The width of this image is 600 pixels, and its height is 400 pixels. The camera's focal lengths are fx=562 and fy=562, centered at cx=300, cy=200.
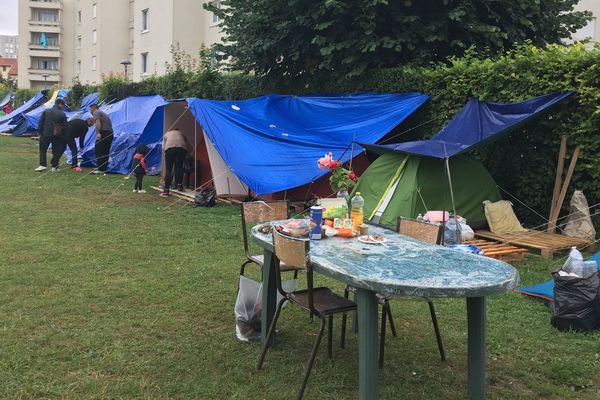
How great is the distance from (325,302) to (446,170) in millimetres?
4261

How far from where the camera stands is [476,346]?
3.03 m

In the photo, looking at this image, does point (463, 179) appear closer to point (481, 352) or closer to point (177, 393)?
point (481, 352)

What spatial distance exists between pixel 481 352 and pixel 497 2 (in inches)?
335

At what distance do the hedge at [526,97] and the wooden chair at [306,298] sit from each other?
474cm

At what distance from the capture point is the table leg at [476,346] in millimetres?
2988

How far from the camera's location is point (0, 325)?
395 centimetres

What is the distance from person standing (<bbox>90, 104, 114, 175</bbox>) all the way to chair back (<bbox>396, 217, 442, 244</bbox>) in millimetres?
10463

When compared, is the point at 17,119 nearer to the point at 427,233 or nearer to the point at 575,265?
the point at 427,233

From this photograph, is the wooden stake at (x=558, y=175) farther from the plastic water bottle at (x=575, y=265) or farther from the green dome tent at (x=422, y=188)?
the plastic water bottle at (x=575, y=265)

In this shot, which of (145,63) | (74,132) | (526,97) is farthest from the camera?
(145,63)

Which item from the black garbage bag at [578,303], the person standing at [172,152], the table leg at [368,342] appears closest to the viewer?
the table leg at [368,342]

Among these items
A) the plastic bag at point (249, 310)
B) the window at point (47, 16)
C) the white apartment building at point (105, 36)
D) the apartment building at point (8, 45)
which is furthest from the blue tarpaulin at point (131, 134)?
the apartment building at point (8, 45)

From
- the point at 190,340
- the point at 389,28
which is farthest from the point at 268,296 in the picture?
the point at 389,28

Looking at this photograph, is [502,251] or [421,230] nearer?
[421,230]
